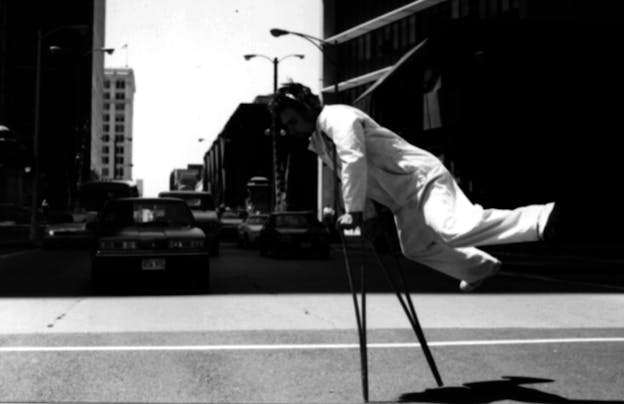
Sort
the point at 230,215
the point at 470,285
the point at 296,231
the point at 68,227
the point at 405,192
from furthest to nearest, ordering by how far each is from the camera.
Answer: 1. the point at 230,215
2. the point at 68,227
3. the point at 296,231
4. the point at 470,285
5. the point at 405,192

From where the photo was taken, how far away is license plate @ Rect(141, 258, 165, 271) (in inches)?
532

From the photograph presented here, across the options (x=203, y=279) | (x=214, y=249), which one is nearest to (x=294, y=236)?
(x=214, y=249)

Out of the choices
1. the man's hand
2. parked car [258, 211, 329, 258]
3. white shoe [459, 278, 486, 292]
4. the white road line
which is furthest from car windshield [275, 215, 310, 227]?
the man's hand

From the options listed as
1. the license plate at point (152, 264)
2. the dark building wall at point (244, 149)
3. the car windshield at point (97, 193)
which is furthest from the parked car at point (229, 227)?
the dark building wall at point (244, 149)

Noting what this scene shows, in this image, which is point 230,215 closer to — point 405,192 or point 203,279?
point 203,279

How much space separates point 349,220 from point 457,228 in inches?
24.5

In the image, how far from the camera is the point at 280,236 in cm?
2589

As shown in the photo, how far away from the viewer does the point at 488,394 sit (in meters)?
5.37

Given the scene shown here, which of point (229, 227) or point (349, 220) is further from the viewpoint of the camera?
point (229, 227)

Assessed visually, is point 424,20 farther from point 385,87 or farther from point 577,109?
point 577,109

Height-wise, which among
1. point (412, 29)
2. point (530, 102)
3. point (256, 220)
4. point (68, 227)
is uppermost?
point (412, 29)

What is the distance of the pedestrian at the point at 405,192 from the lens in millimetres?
4750

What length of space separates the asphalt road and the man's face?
1.67 metres

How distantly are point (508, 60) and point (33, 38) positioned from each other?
71405 mm
